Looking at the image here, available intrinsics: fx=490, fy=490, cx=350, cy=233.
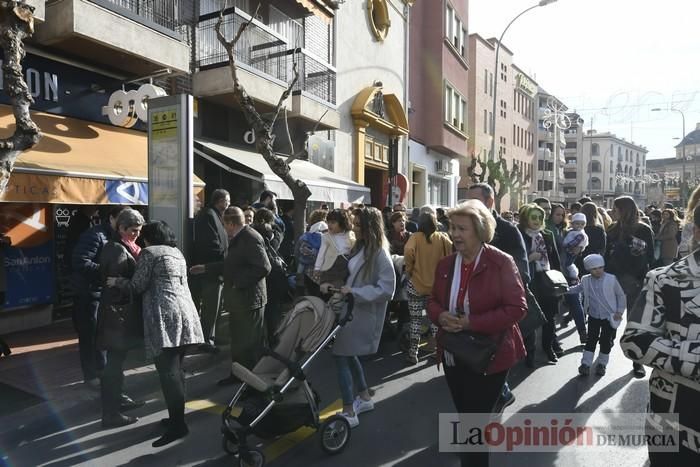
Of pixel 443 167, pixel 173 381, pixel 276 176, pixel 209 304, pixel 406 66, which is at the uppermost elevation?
pixel 406 66

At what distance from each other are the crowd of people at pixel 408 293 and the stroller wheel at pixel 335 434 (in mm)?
272

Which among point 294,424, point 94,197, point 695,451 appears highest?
point 94,197

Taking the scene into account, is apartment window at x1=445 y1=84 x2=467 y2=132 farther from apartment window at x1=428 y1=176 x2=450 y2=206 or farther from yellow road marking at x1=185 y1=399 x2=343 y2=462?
yellow road marking at x1=185 y1=399 x2=343 y2=462

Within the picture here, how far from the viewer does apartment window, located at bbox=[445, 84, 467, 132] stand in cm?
2481

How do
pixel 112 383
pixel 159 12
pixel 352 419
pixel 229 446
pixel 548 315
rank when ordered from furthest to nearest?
pixel 159 12
pixel 548 315
pixel 112 383
pixel 352 419
pixel 229 446

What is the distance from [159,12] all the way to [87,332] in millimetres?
6850

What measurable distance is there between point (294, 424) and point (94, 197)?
453cm

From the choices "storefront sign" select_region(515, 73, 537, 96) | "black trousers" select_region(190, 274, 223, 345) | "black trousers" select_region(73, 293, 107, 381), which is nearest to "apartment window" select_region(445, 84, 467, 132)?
"black trousers" select_region(190, 274, 223, 345)

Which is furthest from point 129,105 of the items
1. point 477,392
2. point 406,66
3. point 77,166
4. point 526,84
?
point 526,84

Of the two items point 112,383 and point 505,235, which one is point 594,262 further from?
point 112,383

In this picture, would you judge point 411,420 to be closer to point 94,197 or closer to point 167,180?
point 167,180

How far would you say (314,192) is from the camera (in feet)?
34.4

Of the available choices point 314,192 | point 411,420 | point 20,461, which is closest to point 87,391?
point 20,461

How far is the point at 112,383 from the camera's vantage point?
14.1 ft
